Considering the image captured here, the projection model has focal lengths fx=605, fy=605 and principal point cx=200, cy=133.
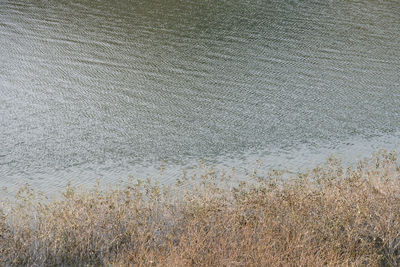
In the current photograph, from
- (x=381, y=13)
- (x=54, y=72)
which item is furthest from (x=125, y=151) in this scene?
(x=381, y=13)

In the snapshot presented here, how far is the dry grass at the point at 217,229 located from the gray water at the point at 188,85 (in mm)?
2754

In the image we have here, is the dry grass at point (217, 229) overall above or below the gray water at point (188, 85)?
below

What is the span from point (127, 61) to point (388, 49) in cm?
1043

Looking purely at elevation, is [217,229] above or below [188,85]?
below

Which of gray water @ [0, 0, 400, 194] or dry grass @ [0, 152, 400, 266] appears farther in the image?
gray water @ [0, 0, 400, 194]

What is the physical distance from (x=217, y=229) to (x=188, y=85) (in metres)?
9.81

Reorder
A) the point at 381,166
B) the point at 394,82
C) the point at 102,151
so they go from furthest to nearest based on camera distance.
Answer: the point at 394,82
the point at 102,151
the point at 381,166

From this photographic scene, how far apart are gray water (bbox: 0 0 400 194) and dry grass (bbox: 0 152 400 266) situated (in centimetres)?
275

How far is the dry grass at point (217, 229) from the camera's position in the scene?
34.1 ft

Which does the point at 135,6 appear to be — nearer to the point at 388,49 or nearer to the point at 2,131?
the point at 388,49

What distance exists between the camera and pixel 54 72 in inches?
842

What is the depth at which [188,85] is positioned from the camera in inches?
798

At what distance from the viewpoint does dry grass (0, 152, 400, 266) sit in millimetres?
10391

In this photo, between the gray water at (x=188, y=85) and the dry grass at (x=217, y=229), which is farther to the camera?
the gray water at (x=188, y=85)
